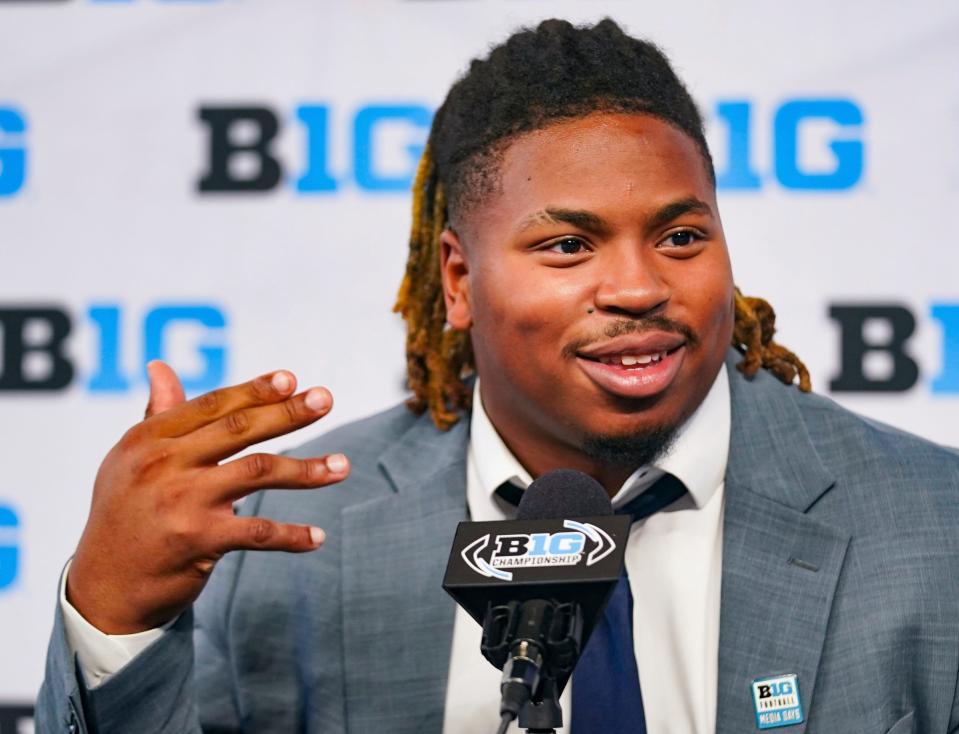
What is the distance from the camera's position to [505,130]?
81.9 inches

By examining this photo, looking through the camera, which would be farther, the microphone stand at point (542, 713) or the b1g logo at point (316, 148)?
the b1g logo at point (316, 148)

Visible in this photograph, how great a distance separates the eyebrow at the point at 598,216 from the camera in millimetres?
1910

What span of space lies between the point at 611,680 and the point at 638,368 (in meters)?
0.46

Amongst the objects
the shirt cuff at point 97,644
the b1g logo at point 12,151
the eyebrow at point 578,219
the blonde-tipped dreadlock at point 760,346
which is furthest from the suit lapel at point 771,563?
the b1g logo at point 12,151

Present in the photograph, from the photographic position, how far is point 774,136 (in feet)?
A: 8.80

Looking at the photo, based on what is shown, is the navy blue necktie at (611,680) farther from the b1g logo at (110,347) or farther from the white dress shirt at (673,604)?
the b1g logo at (110,347)

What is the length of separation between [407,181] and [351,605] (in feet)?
3.38

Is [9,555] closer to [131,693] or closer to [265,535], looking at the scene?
[131,693]

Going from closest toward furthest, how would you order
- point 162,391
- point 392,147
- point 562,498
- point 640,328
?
point 562,498
point 162,391
point 640,328
point 392,147

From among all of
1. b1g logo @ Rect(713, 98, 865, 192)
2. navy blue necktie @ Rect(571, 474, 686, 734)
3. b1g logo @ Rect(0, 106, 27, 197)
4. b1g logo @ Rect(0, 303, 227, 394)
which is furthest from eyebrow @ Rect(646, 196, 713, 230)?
b1g logo @ Rect(0, 106, 27, 197)

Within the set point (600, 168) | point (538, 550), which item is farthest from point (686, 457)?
point (538, 550)

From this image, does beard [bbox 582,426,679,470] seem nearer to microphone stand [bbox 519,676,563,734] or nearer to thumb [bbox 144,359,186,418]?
thumb [bbox 144,359,186,418]

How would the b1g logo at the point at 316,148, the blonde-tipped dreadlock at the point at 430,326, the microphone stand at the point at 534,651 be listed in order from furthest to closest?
the b1g logo at the point at 316,148 < the blonde-tipped dreadlock at the point at 430,326 < the microphone stand at the point at 534,651

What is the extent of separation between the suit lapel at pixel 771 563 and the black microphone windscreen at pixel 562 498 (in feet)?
1.95
